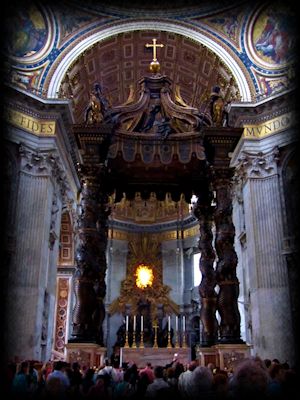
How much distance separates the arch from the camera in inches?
483

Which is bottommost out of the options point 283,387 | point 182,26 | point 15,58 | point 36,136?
point 283,387

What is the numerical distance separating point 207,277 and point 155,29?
8066 mm

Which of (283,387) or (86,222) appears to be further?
(86,222)

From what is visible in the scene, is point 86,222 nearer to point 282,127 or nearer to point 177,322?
point 282,127

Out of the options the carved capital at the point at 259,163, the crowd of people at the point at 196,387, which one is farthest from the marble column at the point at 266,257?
the crowd of people at the point at 196,387

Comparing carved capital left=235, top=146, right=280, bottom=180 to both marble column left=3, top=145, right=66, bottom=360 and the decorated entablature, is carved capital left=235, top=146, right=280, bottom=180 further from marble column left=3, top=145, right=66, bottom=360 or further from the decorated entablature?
the decorated entablature

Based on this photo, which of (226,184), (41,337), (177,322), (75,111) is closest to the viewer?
(226,184)

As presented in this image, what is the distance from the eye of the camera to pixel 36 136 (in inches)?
452

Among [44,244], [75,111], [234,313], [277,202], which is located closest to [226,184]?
[234,313]

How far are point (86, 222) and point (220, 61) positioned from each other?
26.9 feet

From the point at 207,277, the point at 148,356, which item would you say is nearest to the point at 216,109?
the point at 207,277

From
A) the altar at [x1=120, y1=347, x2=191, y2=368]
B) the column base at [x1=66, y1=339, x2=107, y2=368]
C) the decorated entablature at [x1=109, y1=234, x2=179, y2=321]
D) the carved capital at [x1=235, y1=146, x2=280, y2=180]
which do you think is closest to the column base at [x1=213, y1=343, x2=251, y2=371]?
the column base at [x1=66, y1=339, x2=107, y2=368]

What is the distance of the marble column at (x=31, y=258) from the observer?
986cm

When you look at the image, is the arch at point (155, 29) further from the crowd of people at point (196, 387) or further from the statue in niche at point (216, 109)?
the crowd of people at point (196, 387)
